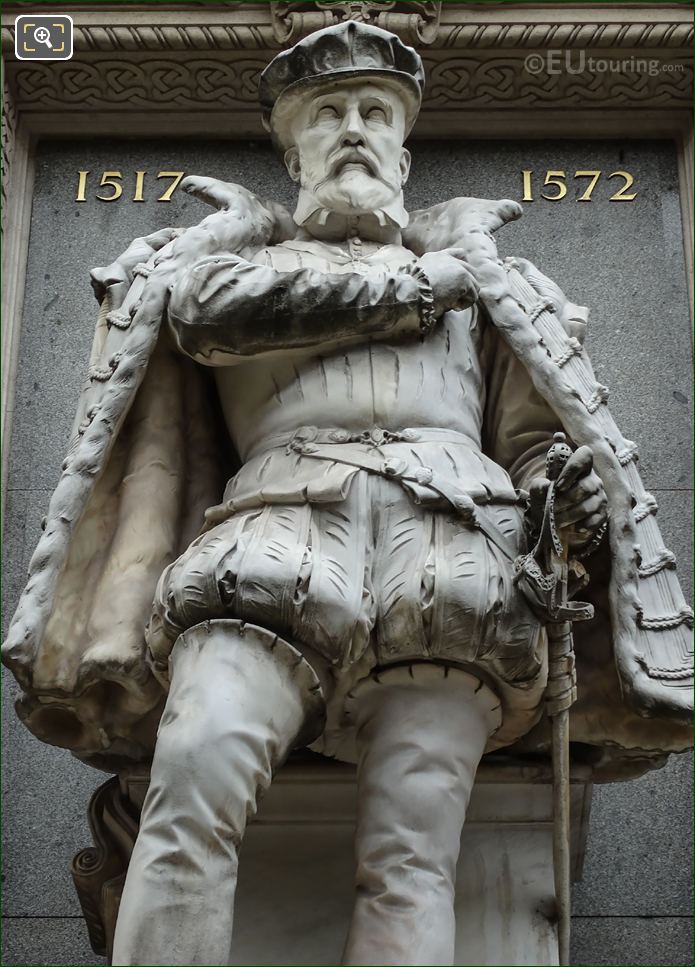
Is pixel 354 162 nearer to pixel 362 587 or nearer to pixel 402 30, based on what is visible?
pixel 362 587

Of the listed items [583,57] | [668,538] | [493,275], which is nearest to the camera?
[493,275]

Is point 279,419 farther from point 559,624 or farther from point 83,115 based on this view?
point 83,115

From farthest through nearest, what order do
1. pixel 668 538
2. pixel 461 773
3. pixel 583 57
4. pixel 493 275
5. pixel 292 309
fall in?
pixel 583 57
pixel 668 538
pixel 493 275
pixel 292 309
pixel 461 773

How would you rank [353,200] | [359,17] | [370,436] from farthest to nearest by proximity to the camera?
[359,17] < [353,200] < [370,436]

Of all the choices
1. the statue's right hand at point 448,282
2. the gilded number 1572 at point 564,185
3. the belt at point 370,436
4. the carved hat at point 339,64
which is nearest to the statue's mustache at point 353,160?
the carved hat at point 339,64

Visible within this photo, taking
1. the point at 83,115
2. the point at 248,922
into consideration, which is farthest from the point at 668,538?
the point at 83,115

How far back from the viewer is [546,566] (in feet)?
17.5

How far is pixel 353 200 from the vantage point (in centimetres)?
624

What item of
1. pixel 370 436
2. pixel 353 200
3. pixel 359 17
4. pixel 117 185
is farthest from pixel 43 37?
pixel 370 436

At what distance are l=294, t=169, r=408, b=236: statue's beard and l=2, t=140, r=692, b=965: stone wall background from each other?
1.41 m

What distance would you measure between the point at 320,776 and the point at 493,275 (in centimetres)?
160

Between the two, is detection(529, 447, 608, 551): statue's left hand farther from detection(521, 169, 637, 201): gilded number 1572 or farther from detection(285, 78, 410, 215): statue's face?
detection(521, 169, 637, 201): gilded number 1572

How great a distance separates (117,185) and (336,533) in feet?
9.82

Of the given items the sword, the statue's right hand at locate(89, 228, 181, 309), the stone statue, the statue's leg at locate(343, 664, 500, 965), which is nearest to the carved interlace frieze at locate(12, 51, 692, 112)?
the stone statue
